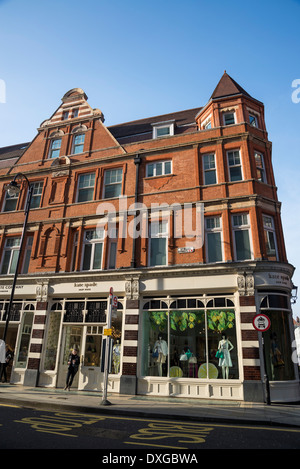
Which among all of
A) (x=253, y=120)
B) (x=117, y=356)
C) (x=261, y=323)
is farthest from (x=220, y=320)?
(x=253, y=120)

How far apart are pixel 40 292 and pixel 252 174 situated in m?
12.6

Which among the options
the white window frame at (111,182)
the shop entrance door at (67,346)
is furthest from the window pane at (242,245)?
the shop entrance door at (67,346)

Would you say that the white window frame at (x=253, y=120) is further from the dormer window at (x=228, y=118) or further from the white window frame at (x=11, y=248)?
the white window frame at (x=11, y=248)

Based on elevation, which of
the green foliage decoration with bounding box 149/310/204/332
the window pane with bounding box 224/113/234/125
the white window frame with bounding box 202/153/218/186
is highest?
the window pane with bounding box 224/113/234/125

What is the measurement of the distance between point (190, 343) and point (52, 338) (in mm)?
7214

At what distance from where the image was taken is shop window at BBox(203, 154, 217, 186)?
15801 mm

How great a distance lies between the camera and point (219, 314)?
13086 millimetres

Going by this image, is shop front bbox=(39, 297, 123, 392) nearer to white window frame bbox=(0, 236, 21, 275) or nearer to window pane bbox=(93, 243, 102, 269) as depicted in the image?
window pane bbox=(93, 243, 102, 269)

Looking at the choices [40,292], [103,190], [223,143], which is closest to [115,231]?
[103,190]

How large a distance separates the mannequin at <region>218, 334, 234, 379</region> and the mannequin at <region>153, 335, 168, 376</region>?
2425 millimetres

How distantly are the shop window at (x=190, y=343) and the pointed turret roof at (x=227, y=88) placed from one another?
1212 centimetres

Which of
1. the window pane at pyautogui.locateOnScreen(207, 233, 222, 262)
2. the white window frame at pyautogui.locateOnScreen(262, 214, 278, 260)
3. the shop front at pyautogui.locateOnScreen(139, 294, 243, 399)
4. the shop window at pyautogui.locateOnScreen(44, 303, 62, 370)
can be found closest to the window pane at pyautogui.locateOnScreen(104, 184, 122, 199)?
the window pane at pyautogui.locateOnScreen(207, 233, 222, 262)

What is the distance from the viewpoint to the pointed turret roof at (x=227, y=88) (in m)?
17.6

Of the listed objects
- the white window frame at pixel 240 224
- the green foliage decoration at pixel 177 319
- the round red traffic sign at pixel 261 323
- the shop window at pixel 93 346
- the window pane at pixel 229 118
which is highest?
the window pane at pixel 229 118
